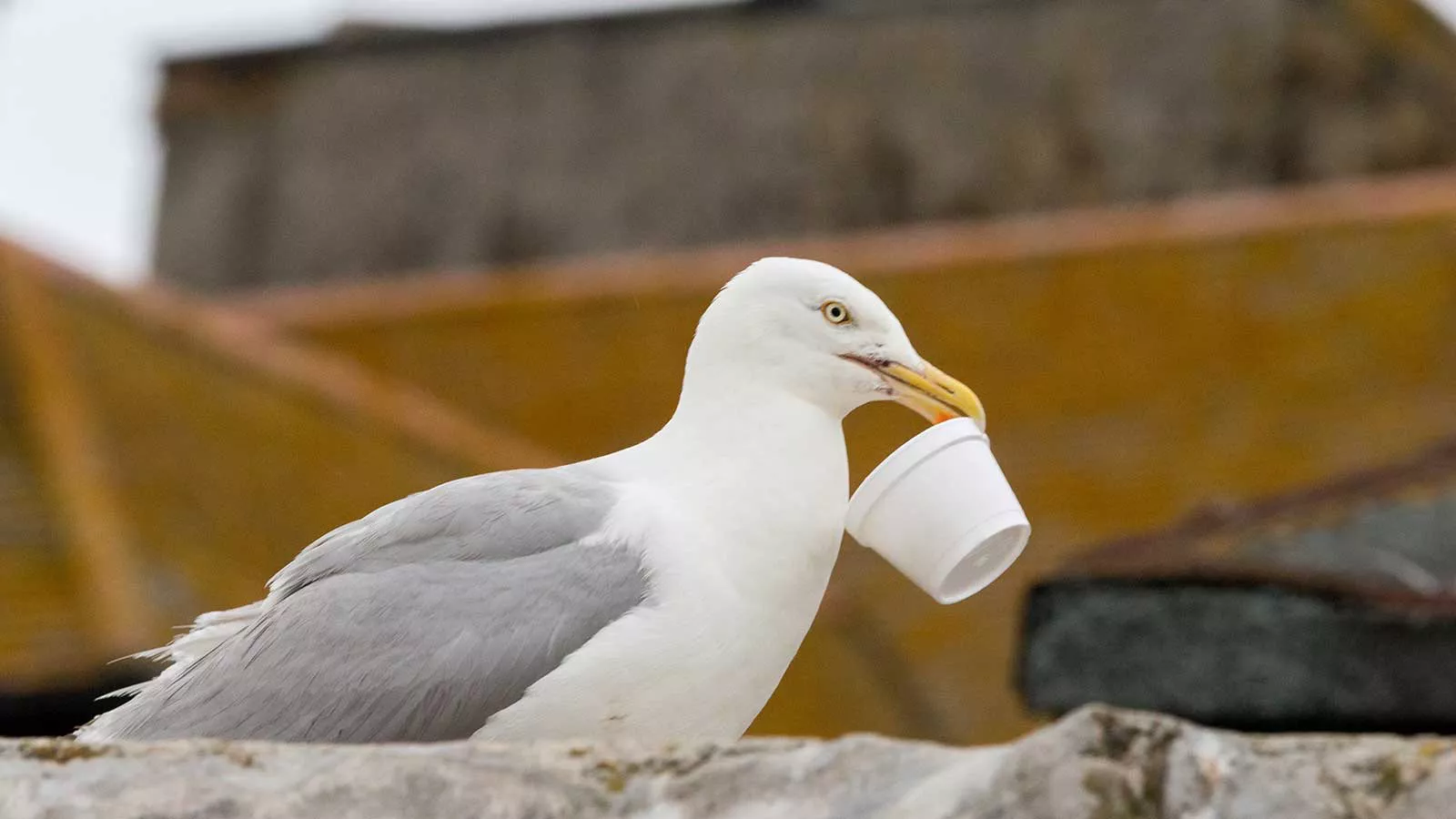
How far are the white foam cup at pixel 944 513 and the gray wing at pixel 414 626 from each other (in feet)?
1.10

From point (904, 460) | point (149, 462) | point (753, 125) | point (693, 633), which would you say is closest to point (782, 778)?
point (693, 633)

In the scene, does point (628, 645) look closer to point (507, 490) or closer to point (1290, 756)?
point (507, 490)

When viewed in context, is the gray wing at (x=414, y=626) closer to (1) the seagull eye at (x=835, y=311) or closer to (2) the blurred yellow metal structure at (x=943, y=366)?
(1) the seagull eye at (x=835, y=311)

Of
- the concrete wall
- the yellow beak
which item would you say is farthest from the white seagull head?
the concrete wall

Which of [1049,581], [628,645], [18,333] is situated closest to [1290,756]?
[628,645]

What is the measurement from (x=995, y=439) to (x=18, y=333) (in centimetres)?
404

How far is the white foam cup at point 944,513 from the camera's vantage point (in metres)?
3.08

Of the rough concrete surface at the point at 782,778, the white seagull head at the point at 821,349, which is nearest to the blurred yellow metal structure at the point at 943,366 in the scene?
the white seagull head at the point at 821,349

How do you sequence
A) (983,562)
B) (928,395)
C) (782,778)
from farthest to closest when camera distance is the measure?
(928,395) < (983,562) < (782,778)

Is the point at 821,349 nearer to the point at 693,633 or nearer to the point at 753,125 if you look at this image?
the point at 693,633

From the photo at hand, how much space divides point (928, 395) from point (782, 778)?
1087 millimetres

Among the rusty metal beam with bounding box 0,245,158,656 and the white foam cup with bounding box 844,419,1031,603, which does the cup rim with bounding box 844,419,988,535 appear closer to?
the white foam cup with bounding box 844,419,1031,603

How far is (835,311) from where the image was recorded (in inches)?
137

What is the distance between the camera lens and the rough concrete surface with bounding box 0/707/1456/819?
2295 millimetres
